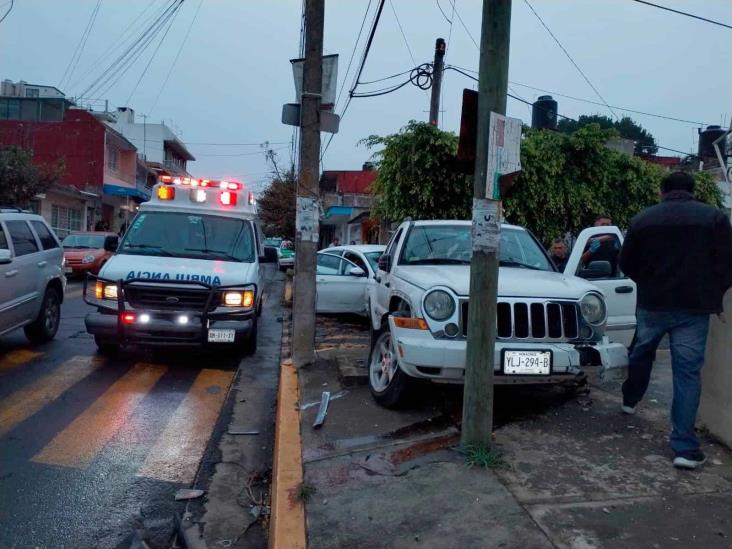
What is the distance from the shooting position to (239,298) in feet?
26.8

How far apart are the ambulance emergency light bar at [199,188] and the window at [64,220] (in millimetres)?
23718

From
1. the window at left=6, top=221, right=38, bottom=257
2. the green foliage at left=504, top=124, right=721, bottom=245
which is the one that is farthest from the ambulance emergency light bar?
the green foliage at left=504, top=124, right=721, bottom=245

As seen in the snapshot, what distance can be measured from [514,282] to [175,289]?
4.28 m

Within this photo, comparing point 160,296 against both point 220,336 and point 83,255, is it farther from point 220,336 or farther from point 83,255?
point 83,255

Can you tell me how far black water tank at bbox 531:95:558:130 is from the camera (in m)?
22.2

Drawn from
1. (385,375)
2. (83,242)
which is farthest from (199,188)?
(83,242)

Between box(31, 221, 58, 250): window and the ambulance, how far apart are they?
1.07 metres

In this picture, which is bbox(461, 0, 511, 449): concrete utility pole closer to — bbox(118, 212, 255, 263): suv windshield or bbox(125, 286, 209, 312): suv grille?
bbox(125, 286, 209, 312): suv grille

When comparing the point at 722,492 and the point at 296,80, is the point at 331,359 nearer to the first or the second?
the point at 296,80

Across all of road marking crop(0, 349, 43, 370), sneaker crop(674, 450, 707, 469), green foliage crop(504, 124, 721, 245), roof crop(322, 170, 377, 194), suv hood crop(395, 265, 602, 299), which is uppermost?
roof crop(322, 170, 377, 194)

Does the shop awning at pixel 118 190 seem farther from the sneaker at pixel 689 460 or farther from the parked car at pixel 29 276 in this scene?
the sneaker at pixel 689 460

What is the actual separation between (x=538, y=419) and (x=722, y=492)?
163cm

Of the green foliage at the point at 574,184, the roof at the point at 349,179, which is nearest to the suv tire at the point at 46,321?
the green foliage at the point at 574,184

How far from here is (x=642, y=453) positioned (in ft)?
14.8
